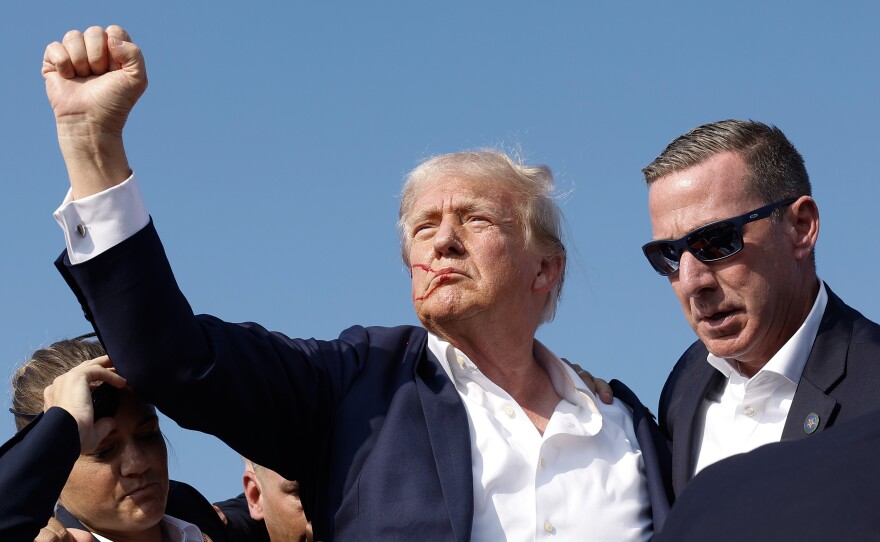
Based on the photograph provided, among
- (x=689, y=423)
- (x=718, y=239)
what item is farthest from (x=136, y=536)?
(x=718, y=239)

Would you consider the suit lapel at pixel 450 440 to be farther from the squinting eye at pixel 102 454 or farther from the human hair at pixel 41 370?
the human hair at pixel 41 370

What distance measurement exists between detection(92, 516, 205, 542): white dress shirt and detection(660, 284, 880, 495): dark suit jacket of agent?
1.76 metres

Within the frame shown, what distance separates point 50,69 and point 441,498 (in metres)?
1.85

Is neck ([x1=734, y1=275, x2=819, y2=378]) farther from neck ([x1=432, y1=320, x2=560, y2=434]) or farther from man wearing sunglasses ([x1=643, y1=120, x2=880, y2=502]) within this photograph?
neck ([x1=432, y1=320, x2=560, y2=434])

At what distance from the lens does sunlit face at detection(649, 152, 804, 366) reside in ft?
15.5

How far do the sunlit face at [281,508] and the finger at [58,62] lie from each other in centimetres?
210

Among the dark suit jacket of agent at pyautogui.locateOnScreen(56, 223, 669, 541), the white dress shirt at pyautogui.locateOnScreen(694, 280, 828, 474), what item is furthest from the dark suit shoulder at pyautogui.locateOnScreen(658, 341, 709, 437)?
the dark suit jacket of agent at pyautogui.locateOnScreen(56, 223, 669, 541)

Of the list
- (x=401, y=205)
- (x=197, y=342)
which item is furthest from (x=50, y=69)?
(x=401, y=205)

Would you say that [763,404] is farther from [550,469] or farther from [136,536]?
[136,536]

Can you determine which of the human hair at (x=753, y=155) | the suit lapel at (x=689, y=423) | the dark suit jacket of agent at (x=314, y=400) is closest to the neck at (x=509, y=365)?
the dark suit jacket of agent at (x=314, y=400)

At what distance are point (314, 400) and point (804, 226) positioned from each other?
2.01 m

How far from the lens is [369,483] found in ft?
13.7

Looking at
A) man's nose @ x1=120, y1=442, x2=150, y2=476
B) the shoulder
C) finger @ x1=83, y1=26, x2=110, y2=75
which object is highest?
finger @ x1=83, y1=26, x2=110, y2=75

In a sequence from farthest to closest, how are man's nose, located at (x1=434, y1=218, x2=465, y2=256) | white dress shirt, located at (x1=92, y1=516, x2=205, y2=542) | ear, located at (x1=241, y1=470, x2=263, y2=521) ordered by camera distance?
ear, located at (x1=241, y1=470, x2=263, y2=521) → man's nose, located at (x1=434, y1=218, x2=465, y2=256) → white dress shirt, located at (x1=92, y1=516, x2=205, y2=542)
